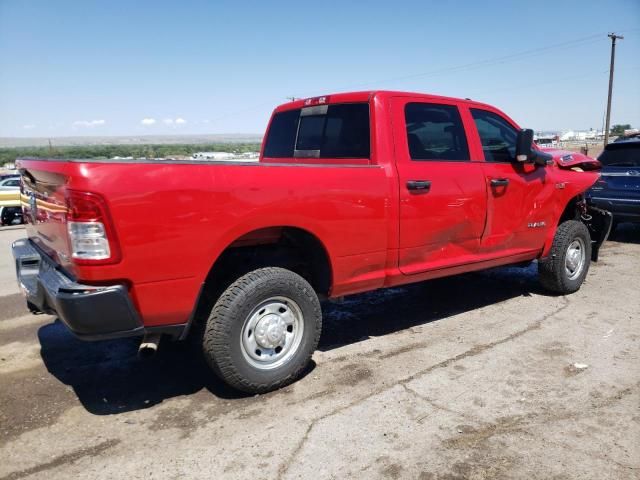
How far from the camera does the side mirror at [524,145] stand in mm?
4629

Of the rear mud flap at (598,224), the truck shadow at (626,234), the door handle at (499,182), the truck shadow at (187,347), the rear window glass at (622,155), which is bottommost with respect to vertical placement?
the truck shadow at (187,347)

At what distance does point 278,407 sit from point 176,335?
2.59ft

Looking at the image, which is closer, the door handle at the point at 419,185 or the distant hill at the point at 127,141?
the door handle at the point at 419,185

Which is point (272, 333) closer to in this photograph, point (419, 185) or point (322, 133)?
point (419, 185)

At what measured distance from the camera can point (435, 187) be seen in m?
4.05

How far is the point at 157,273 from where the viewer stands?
2844mm

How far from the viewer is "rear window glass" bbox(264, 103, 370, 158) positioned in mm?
4062

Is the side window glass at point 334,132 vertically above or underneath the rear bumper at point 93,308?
above

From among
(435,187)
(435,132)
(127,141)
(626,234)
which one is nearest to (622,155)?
(626,234)

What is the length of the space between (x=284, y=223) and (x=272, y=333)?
729 mm

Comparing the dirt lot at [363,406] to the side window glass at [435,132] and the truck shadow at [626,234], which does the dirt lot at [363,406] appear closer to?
the side window glass at [435,132]

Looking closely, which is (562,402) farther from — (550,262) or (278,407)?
(550,262)

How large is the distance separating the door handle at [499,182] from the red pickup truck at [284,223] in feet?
0.04

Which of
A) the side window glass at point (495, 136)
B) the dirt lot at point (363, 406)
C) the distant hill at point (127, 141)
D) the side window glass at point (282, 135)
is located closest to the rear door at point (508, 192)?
the side window glass at point (495, 136)
